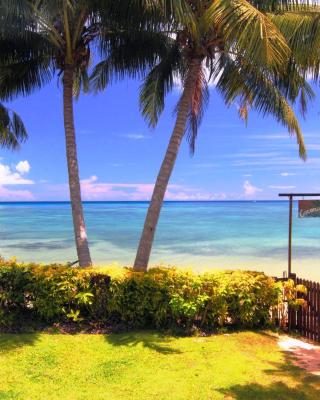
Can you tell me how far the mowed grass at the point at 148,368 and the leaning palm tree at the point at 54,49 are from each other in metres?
2.56

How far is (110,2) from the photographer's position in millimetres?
8359

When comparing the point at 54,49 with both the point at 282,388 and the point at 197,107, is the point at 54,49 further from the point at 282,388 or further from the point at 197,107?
the point at 282,388

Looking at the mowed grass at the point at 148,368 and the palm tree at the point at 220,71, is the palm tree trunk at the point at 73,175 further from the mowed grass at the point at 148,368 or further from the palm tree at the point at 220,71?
the mowed grass at the point at 148,368

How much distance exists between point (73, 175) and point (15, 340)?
370 centimetres

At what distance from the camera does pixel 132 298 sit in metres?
7.60

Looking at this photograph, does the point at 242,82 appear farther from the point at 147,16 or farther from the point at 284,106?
the point at 147,16

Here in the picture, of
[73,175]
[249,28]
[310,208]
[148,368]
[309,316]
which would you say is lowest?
[148,368]

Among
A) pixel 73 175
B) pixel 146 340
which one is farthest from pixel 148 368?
pixel 73 175

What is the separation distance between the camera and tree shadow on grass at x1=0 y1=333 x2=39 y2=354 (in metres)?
6.78

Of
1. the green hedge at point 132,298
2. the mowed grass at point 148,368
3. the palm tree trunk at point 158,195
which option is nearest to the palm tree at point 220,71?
the palm tree trunk at point 158,195

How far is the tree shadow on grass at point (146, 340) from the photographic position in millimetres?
6871

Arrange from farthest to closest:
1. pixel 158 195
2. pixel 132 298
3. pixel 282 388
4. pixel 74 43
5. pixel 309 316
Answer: pixel 74 43 < pixel 158 195 < pixel 309 316 < pixel 132 298 < pixel 282 388

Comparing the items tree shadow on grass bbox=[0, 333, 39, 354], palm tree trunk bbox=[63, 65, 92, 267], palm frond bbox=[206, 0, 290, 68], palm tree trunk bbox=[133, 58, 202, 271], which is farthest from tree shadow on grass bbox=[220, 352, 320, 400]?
palm frond bbox=[206, 0, 290, 68]

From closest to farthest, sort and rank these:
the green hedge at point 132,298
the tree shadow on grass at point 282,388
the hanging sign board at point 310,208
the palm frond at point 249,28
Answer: the tree shadow on grass at point 282,388, the palm frond at point 249,28, the green hedge at point 132,298, the hanging sign board at point 310,208
